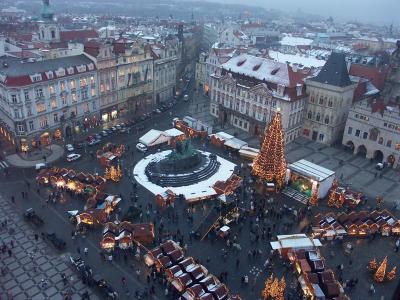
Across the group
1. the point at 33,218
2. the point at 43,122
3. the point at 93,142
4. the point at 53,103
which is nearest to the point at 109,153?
the point at 93,142

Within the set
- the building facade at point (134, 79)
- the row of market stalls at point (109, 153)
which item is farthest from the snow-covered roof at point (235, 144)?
the building facade at point (134, 79)

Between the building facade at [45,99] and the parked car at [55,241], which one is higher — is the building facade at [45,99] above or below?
above

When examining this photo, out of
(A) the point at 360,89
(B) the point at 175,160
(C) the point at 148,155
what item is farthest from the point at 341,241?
(A) the point at 360,89

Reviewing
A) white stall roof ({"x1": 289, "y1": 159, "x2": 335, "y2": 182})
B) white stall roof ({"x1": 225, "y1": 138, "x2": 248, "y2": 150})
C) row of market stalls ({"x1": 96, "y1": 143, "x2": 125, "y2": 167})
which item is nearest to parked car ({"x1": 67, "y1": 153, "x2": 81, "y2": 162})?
row of market stalls ({"x1": 96, "y1": 143, "x2": 125, "y2": 167})

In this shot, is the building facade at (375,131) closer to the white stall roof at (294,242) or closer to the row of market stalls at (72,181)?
the white stall roof at (294,242)

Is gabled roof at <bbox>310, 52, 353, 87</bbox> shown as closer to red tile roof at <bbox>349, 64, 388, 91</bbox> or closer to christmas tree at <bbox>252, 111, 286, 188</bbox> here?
red tile roof at <bbox>349, 64, 388, 91</bbox>
